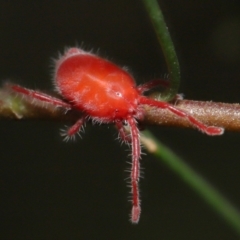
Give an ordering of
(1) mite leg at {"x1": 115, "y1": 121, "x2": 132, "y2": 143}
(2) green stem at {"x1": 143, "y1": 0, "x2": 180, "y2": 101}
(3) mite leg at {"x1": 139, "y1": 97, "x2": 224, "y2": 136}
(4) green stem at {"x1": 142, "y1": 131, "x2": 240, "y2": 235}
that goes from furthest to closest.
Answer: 1. (4) green stem at {"x1": 142, "y1": 131, "x2": 240, "y2": 235}
2. (1) mite leg at {"x1": 115, "y1": 121, "x2": 132, "y2": 143}
3. (3) mite leg at {"x1": 139, "y1": 97, "x2": 224, "y2": 136}
4. (2) green stem at {"x1": 143, "y1": 0, "x2": 180, "y2": 101}

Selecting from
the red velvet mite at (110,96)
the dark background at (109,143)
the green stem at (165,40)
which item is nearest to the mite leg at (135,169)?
the red velvet mite at (110,96)

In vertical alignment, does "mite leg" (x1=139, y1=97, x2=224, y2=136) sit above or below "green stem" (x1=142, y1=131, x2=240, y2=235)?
below

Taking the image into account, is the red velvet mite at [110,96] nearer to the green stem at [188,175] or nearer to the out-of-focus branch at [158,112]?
the out-of-focus branch at [158,112]

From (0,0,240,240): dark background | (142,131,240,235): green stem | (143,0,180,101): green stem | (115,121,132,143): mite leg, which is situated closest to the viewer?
(143,0,180,101): green stem

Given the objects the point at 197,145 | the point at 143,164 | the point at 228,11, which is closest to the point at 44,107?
the point at 143,164

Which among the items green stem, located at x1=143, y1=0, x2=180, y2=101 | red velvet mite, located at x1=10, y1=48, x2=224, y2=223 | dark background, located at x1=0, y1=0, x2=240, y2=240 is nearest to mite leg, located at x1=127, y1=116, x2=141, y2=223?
red velvet mite, located at x1=10, y1=48, x2=224, y2=223

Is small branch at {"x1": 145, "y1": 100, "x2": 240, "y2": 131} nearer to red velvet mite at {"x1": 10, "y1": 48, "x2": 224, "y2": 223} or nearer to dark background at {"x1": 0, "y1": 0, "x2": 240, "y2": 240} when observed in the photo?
red velvet mite at {"x1": 10, "y1": 48, "x2": 224, "y2": 223}
